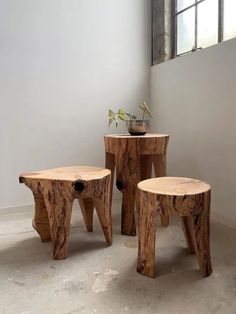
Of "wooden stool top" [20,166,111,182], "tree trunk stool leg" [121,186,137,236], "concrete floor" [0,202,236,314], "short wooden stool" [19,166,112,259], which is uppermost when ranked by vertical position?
"wooden stool top" [20,166,111,182]

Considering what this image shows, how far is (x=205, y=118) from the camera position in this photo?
6.41 ft

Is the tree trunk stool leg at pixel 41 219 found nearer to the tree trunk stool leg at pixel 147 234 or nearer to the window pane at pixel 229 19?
the tree trunk stool leg at pixel 147 234

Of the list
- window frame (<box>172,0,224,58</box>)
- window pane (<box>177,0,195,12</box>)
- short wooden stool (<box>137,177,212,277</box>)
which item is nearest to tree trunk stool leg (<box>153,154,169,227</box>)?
short wooden stool (<box>137,177,212,277</box>)

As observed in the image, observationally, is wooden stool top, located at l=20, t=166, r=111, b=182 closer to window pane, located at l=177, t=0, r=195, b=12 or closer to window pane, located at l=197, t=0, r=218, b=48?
window pane, located at l=197, t=0, r=218, b=48

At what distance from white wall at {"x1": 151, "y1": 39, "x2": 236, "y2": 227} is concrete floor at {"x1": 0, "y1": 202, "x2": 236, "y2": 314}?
1.16 ft

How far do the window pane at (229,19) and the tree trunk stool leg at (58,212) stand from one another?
1487 millimetres

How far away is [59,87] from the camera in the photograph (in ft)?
Result: 7.22

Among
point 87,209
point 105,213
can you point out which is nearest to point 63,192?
point 105,213

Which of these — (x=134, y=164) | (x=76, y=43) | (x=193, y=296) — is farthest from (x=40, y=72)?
(x=193, y=296)

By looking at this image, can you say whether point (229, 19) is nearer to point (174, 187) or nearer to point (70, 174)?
point (174, 187)

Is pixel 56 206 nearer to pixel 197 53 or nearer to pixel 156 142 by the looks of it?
pixel 156 142

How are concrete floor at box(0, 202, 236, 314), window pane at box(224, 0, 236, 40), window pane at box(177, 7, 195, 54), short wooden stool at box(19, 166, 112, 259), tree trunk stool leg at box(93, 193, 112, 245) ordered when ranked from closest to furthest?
concrete floor at box(0, 202, 236, 314), short wooden stool at box(19, 166, 112, 259), tree trunk stool leg at box(93, 193, 112, 245), window pane at box(224, 0, 236, 40), window pane at box(177, 7, 195, 54)

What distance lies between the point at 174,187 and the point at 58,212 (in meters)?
0.58

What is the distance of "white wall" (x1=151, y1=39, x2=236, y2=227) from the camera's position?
1.78 meters
